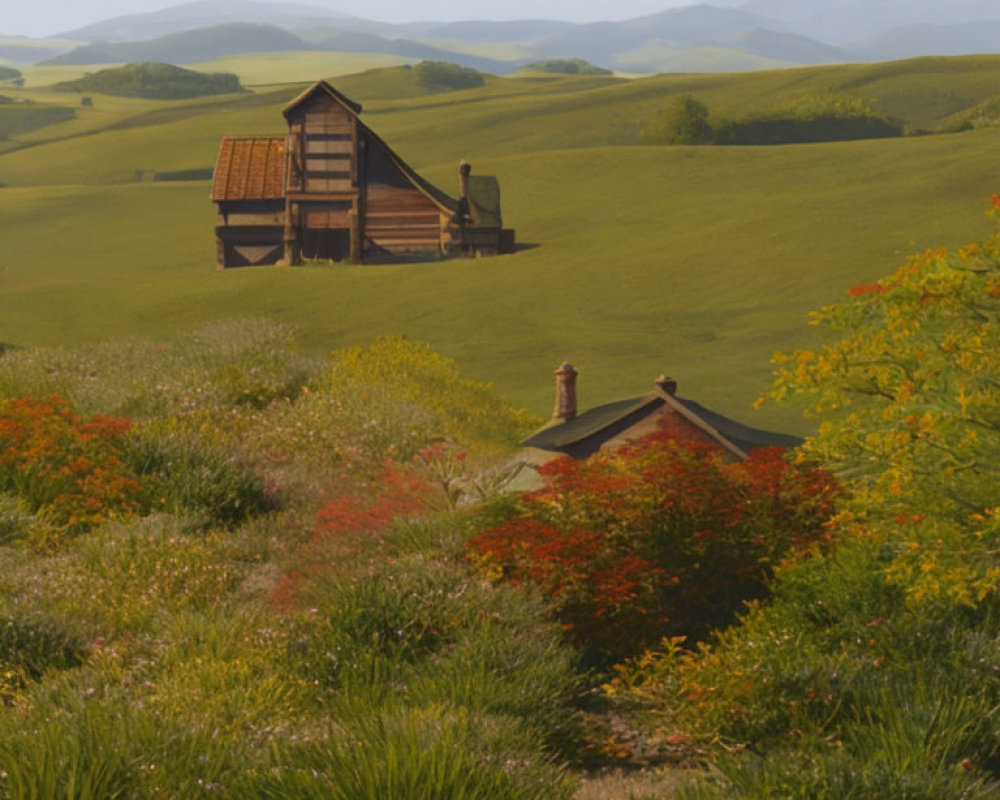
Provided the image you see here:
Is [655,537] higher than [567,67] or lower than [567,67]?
lower

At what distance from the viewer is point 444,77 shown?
365ft

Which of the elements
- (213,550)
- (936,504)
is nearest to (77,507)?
(213,550)

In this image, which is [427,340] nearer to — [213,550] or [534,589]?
[213,550]

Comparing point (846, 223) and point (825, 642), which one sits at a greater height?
point (846, 223)

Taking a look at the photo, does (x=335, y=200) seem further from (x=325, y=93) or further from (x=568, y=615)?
(x=568, y=615)

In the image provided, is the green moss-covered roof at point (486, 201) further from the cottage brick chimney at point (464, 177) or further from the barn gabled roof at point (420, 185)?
the barn gabled roof at point (420, 185)

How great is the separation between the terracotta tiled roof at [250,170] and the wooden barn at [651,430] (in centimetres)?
2117

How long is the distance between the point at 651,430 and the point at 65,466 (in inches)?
293

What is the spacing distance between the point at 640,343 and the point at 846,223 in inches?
368

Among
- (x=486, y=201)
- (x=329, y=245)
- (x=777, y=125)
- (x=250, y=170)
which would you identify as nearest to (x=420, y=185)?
(x=486, y=201)

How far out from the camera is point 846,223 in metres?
31.8

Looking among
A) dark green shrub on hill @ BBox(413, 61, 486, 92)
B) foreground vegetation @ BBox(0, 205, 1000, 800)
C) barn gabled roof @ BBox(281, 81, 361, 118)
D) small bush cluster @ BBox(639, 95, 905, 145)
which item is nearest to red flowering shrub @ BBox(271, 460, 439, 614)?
foreground vegetation @ BBox(0, 205, 1000, 800)

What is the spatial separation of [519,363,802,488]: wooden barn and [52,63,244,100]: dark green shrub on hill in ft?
359

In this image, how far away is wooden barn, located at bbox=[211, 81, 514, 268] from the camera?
34906 millimetres
